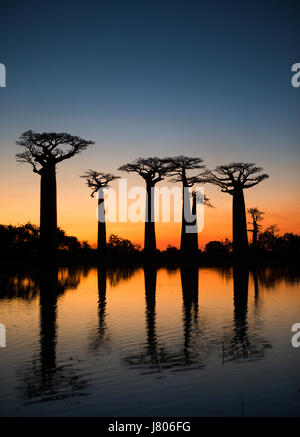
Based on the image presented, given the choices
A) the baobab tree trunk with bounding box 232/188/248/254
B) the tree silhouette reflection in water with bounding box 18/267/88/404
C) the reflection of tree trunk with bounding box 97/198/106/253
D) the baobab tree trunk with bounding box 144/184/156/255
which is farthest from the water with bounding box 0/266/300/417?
the reflection of tree trunk with bounding box 97/198/106/253

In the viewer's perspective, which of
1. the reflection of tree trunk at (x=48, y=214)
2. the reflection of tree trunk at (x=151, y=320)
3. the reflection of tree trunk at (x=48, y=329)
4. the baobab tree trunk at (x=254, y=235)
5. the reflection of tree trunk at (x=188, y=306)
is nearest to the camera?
the reflection of tree trunk at (x=48, y=329)

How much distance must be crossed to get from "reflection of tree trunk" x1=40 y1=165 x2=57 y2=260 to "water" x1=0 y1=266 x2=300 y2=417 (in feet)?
55.7

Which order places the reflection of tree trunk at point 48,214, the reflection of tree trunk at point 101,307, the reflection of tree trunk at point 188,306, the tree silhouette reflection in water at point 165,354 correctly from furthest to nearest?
the reflection of tree trunk at point 48,214 < the reflection of tree trunk at point 101,307 < the reflection of tree trunk at point 188,306 < the tree silhouette reflection in water at point 165,354

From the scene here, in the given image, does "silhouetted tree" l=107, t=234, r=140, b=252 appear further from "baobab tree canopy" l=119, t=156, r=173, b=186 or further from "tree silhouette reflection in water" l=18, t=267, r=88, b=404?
"tree silhouette reflection in water" l=18, t=267, r=88, b=404

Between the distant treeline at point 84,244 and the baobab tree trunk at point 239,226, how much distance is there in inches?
198

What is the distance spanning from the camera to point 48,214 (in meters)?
31.6

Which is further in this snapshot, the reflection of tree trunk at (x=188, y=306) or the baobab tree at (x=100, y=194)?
the baobab tree at (x=100, y=194)

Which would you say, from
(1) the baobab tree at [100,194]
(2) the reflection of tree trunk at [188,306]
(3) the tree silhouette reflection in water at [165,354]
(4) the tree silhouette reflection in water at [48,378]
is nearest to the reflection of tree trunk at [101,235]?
(1) the baobab tree at [100,194]

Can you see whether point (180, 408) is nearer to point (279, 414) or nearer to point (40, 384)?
point (279, 414)

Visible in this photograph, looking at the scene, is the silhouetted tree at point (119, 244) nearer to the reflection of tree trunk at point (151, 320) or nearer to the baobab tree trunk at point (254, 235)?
the baobab tree trunk at point (254, 235)

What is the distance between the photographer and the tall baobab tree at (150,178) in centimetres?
3997

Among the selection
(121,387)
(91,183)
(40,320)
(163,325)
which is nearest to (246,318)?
(163,325)

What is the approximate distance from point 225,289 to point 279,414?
12.8 meters

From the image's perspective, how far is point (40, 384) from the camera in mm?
5910
